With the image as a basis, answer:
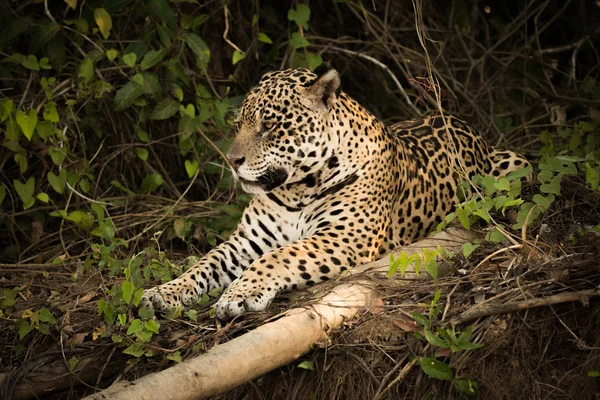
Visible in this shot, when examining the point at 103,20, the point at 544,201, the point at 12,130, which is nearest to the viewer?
the point at 544,201

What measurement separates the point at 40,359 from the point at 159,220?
8.18ft

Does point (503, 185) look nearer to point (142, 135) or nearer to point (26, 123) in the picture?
point (142, 135)

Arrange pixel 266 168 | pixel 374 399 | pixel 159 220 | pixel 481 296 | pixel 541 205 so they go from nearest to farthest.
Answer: pixel 374 399
pixel 481 296
pixel 541 205
pixel 266 168
pixel 159 220

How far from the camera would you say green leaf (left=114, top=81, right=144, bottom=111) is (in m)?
8.24

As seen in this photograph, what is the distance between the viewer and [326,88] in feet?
21.5

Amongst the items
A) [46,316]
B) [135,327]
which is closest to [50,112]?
[46,316]

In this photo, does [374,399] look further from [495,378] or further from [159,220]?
[159,220]

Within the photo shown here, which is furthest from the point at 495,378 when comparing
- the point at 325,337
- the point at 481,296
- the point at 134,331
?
the point at 134,331

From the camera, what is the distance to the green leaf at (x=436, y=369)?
16.3ft

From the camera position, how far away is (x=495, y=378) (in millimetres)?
5184

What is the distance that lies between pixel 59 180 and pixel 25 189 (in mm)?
292

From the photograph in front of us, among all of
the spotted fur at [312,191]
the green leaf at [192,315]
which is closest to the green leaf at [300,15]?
the spotted fur at [312,191]

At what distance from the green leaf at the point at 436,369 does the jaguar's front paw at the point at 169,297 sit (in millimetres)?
1737

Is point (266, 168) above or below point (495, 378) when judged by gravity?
above
